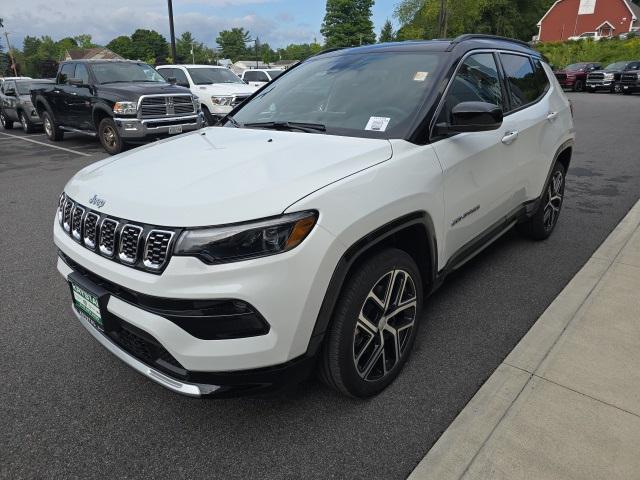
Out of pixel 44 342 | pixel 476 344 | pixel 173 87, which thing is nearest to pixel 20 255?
pixel 44 342

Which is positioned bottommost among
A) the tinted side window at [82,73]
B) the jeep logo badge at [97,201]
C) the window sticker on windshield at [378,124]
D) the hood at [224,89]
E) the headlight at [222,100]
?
the jeep logo badge at [97,201]

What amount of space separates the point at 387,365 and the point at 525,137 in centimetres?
221

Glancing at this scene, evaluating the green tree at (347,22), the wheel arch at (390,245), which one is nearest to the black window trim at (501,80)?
the wheel arch at (390,245)

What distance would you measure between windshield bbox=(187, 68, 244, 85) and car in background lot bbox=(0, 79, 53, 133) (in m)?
4.78

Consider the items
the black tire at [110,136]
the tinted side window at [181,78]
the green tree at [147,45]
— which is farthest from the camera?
the green tree at [147,45]

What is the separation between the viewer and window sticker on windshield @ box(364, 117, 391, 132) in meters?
2.66

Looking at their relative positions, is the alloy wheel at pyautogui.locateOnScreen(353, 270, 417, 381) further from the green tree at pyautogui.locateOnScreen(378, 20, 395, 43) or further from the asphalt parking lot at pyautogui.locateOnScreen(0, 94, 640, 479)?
the green tree at pyautogui.locateOnScreen(378, 20, 395, 43)

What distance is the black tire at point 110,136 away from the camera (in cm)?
962

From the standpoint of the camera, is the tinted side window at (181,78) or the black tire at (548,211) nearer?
the black tire at (548,211)

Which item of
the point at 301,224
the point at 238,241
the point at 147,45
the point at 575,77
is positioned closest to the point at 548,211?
the point at 301,224

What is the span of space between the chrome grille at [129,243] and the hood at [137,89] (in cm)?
834

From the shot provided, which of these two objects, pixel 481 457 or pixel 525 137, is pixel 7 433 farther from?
pixel 525 137

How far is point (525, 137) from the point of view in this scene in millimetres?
3670

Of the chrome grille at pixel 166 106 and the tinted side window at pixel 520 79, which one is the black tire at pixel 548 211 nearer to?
the tinted side window at pixel 520 79
